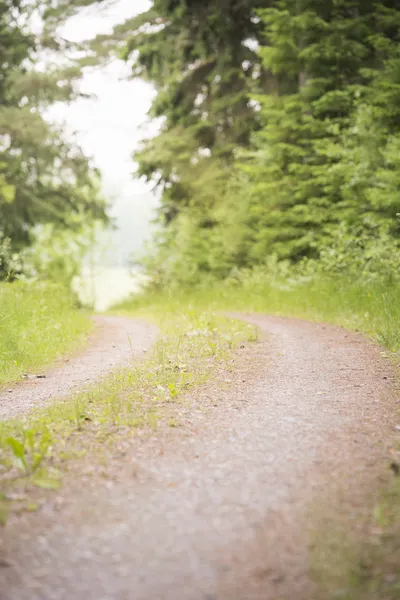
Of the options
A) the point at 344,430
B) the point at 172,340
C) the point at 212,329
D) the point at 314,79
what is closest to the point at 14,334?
the point at 172,340

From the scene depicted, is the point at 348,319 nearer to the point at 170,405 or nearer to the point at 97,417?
the point at 170,405

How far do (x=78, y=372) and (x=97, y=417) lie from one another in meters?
2.77

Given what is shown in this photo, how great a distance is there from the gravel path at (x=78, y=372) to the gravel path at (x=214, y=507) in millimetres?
1861

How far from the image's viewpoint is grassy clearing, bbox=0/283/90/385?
8570mm

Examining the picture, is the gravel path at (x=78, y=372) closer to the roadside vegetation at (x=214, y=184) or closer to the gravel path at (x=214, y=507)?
the roadside vegetation at (x=214, y=184)

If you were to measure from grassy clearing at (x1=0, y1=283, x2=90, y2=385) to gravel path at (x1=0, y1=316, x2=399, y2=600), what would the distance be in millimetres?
3889

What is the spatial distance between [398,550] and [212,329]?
309 inches

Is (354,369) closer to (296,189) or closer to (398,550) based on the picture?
(398,550)

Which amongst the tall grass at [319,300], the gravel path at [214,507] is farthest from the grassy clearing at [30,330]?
the tall grass at [319,300]

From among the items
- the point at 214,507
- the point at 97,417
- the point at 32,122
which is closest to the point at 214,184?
the point at 32,122

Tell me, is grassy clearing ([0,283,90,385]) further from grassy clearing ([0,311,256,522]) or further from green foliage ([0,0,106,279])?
green foliage ([0,0,106,279])

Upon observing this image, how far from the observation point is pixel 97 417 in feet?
17.8

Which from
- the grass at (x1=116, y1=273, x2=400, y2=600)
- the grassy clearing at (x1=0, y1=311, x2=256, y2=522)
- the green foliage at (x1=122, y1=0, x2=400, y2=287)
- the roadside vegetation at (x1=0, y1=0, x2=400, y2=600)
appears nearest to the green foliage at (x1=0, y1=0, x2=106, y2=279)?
the roadside vegetation at (x1=0, y1=0, x2=400, y2=600)

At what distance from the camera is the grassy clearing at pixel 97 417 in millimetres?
4082
